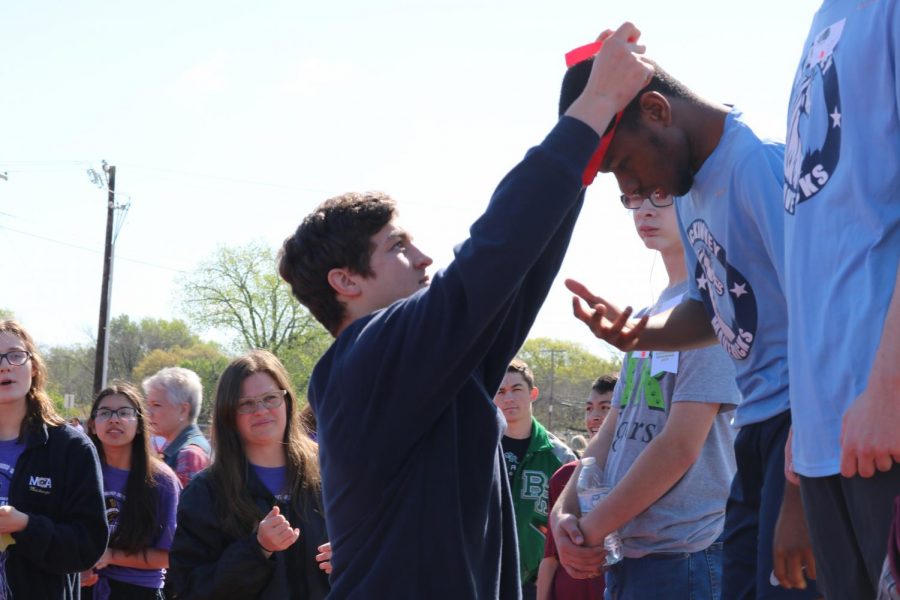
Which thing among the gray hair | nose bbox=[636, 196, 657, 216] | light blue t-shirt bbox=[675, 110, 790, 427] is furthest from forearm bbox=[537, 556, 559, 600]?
the gray hair

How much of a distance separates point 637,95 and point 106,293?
3109cm

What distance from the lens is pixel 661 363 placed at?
3.61 meters

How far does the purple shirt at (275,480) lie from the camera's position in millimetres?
4816

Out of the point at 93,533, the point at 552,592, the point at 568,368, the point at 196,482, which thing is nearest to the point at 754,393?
the point at 552,592

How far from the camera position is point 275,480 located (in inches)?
193

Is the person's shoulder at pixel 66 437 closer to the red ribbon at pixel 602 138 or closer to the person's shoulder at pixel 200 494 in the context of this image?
the person's shoulder at pixel 200 494

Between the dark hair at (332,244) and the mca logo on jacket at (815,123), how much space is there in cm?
101

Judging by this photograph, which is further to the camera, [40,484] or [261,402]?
[261,402]

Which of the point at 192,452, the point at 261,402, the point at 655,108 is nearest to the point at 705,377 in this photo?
the point at 655,108

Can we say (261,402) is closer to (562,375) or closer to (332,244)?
(332,244)

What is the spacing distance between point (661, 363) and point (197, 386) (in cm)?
537

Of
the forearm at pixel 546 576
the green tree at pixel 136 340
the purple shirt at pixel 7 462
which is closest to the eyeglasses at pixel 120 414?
the purple shirt at pixel 7 462

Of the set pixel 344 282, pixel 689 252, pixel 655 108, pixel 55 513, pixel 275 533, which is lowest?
pixel 275 533

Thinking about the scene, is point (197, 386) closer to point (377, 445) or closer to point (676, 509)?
point (676, 509)
